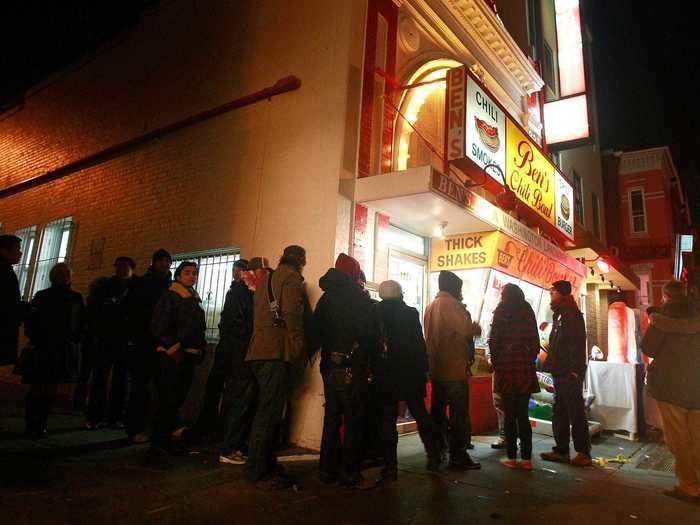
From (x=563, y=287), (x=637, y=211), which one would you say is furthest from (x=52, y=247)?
(x=637, y=211)

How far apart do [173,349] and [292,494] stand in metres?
1.78

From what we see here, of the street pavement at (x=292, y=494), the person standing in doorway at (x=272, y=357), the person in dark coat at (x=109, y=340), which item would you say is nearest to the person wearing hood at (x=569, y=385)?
the street pavement at (x=292, y=494)

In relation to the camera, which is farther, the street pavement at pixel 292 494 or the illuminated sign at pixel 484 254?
the illuminated sign at pixel 484 254

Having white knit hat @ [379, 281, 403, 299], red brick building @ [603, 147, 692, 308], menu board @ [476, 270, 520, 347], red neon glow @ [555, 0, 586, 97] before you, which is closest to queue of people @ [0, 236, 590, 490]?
white knit hat @ [379, 281, 403, 299]

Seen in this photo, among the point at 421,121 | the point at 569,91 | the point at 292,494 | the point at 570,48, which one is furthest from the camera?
the point at 570,48

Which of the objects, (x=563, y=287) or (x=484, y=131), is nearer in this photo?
(x=563, y=287)

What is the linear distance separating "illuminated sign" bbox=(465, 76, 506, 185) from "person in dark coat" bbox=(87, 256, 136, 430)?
4.99 metres

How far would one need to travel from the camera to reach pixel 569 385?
5.20 metres

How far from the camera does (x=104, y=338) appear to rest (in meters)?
5.56

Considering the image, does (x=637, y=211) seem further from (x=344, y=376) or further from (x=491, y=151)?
(x=344, y=376)

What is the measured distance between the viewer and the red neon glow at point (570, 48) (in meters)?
12.2

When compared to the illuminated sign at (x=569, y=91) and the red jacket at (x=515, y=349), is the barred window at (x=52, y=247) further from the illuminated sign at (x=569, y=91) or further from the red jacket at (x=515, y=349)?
the illuminated sign at (x=569, y=91)

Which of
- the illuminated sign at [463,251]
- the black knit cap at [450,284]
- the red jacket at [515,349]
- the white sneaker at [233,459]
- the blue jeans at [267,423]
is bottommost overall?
the white sneaker at [233,459]

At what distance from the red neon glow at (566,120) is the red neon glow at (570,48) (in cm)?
38
